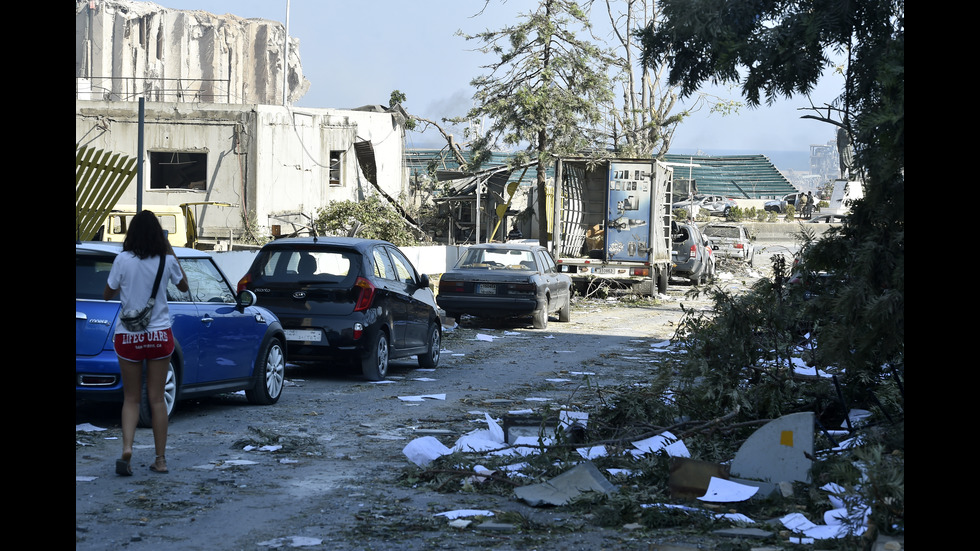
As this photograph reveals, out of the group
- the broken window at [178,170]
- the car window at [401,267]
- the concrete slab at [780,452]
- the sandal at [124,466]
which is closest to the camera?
the concrete slab at [780,452]

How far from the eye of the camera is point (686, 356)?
9.12 metres

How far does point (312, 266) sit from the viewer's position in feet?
39.6

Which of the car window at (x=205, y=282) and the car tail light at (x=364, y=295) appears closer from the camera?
the car window at (x=205, y=282)

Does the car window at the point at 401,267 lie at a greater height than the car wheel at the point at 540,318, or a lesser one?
greater

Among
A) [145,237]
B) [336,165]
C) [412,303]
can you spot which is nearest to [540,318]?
[412,303]

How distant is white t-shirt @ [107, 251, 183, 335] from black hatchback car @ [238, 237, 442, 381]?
4.47m

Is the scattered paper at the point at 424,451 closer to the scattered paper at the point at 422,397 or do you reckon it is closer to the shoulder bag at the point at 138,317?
the shoulder bag at the point at 138,317

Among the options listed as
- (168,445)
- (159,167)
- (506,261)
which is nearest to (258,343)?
(168,445)

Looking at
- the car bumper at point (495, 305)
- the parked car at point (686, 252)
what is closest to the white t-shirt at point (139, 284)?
the car bumper at point (495, 305)

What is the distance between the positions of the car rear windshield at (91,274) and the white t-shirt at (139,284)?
4.04 feet

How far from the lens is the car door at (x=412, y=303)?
13.0m

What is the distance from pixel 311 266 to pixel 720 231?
29134 millimetres

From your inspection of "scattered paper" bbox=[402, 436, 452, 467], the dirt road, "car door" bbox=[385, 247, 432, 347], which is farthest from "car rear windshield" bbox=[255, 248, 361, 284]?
"scattered paper" bbox=[402, 436, 452, 467]
